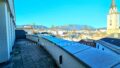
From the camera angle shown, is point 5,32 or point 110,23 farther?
point 110,23

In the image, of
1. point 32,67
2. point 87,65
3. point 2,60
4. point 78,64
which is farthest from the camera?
point 2,60

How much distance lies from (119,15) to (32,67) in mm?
48536

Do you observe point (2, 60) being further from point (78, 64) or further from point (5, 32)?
point (78, 64)

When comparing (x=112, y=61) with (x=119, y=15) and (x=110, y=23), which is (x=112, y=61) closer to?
(x=110, y=23)

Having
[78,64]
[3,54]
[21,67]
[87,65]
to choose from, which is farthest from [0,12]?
[87,65]

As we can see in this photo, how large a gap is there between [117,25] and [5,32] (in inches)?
1779

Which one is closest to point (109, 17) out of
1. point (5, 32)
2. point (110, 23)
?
point (110, 23)

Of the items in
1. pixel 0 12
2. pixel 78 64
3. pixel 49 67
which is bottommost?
pixel 49 67

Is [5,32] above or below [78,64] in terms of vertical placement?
above

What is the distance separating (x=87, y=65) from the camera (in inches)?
97.5

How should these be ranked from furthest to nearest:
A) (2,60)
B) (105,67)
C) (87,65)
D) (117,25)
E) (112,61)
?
1. (117,25)
2. (2,60)
3. (87,65)
4. (112,61)
5. (105,67)

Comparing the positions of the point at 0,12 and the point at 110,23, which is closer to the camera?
the point at 0,12

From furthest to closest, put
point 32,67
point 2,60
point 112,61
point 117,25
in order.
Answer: point 117,25, point 2,60, point 32,67, point 112,61

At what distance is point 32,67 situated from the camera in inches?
203
